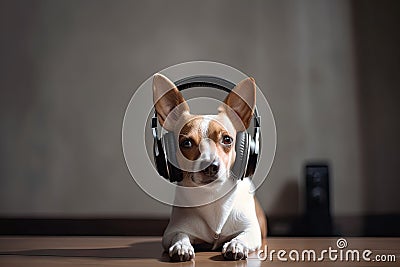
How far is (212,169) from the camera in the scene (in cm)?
105

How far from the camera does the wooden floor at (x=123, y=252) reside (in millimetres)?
1089

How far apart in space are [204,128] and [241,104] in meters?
0.10

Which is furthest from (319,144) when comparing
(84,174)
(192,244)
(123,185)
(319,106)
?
(192,244)

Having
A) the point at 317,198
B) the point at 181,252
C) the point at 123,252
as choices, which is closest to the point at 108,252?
the point at 123,252

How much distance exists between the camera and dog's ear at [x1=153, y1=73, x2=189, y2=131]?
112 cm

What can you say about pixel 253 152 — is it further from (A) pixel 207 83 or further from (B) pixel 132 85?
(B) pixel 132 85

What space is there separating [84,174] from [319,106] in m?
1.01

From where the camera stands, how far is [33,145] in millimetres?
2299

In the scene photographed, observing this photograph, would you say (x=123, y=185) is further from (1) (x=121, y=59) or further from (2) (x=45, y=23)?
(2) (x=45, y=23)

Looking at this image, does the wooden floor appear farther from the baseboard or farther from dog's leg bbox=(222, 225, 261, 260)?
the baseboard

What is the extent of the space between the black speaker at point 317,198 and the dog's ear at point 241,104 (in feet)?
3.50

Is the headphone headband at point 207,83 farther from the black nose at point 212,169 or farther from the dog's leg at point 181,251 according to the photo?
the dog's leg at point 181,251

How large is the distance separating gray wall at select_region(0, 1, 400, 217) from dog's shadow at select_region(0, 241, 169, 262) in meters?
0.90

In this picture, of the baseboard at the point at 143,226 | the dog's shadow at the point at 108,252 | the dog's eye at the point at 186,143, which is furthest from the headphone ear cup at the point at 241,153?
the baseboard at the point at 143,226
